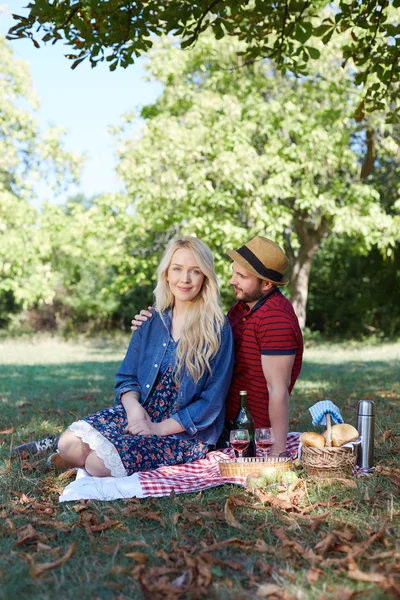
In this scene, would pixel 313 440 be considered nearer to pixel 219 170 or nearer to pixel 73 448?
pixel 73 448

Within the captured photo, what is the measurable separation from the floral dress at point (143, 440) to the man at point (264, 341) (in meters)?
0.42

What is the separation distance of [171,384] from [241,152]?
11.2 m

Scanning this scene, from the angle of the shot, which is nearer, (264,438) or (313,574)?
(313,574)

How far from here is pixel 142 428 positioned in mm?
4523

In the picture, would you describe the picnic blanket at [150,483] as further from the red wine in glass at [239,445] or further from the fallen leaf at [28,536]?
the fallen leaf at [28,536]

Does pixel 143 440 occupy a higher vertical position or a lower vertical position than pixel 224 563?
higher

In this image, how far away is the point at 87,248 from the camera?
19203 millimetres

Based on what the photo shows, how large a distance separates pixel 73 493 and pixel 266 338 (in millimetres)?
1595

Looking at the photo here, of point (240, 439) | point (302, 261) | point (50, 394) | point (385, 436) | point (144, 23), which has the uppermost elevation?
point (144, 23)

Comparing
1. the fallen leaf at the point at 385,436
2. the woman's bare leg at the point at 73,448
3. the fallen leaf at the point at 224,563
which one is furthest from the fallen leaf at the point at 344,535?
the fallen leaf at the point at 385,436

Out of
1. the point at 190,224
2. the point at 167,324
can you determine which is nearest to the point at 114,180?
the point at 190,224

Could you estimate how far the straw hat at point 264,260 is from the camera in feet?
15.7

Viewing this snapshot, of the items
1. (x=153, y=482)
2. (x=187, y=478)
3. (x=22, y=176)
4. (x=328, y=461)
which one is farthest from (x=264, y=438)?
(x=22, y=176)

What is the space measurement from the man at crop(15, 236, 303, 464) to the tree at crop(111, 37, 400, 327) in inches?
411
